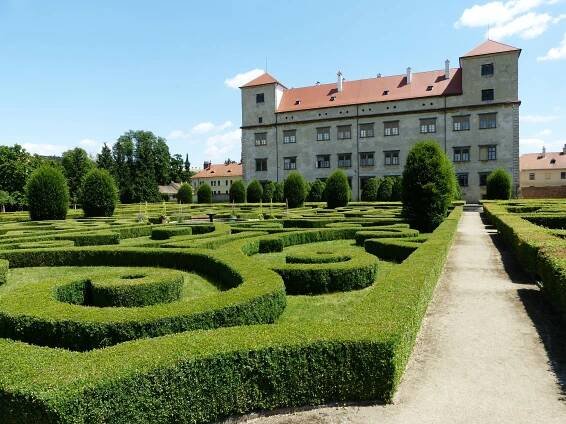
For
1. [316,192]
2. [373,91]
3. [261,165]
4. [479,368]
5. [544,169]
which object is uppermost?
[373,91]

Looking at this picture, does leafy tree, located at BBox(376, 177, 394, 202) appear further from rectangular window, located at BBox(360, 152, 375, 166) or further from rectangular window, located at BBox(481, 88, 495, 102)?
rectangular window, located at BBox(481, 88, 495, 102)

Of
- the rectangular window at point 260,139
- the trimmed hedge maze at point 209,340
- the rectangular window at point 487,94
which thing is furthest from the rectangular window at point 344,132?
the trimmed hedge maze at point 209,340

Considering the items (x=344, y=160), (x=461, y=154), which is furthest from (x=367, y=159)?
(x=461, y=154)

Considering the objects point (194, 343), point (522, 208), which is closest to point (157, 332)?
point (194, 343)

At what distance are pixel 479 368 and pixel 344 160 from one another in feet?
158

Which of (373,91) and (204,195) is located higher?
(373,91)

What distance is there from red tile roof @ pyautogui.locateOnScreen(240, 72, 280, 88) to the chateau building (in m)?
0.12

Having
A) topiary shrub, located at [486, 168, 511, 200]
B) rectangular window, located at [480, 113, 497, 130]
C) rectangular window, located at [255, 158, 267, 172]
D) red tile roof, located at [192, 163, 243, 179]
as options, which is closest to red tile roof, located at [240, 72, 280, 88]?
rectangular window, located at [255, 158, 267, 172]

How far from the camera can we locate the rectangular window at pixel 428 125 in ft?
156

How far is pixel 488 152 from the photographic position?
45688mm

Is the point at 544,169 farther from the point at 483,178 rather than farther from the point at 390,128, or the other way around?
the point at 390,128

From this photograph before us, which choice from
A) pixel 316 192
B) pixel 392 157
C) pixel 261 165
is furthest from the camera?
pixel 261 165

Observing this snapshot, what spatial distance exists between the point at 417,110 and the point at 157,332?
47060 millimetres

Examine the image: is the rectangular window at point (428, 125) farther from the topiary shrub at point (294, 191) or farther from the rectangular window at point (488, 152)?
the topiary shrub at point (294, 191)
